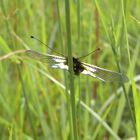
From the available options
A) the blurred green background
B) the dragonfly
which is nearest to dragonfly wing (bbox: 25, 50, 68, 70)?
the dragonfly

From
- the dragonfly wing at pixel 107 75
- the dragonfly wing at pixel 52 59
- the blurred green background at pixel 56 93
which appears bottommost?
the blurred green background at pixel 56 93

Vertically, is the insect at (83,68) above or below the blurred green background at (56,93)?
above

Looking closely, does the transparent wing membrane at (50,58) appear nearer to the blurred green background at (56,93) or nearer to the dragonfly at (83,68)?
the dragonfly at (83,68)

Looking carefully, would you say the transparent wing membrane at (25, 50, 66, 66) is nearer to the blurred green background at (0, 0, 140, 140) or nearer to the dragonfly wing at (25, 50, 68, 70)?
the dragonfly wing at (25, 50, 68, 70)

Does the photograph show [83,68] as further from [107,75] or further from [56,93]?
[56,93]

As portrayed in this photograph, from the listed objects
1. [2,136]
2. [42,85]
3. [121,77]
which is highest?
[121,77]

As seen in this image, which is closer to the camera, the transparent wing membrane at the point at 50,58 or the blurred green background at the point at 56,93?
the transparent wing membrane at the point at 50,58

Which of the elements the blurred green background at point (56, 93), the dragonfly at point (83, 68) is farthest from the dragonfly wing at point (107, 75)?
the blurred green background at point (56, 93)

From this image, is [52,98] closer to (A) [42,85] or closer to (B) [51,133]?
(A) [42,85]

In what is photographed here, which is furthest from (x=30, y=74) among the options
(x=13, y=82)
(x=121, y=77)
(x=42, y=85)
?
(x=121, y=77)
